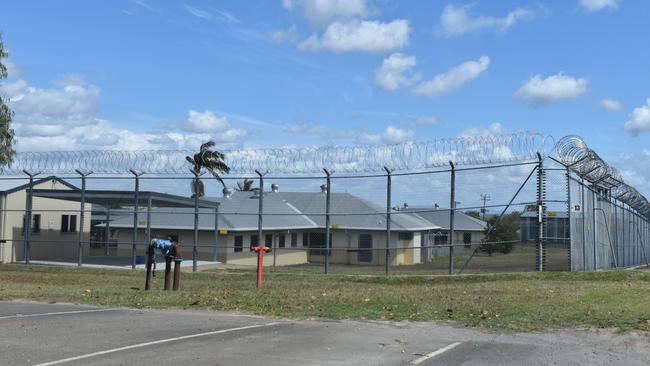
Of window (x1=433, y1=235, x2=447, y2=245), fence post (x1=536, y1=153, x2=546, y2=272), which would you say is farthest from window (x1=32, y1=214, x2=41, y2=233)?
window (x1=433, y1=235, x2=447, y2=245)

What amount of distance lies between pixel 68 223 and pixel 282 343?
96.4 feet

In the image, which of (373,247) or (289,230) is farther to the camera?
(289,230)

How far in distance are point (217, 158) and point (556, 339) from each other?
129 ft

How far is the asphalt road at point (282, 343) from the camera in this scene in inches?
290

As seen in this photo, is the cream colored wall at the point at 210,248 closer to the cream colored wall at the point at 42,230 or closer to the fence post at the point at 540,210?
the cream colored wall at the point at 42,230

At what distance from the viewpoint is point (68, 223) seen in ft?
115

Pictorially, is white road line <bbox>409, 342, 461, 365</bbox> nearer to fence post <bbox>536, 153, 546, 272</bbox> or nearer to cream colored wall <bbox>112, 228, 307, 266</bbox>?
fence post <bbox>536, 153, 546, 272</bbox>

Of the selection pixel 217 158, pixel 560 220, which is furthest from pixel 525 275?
pixel 217 158

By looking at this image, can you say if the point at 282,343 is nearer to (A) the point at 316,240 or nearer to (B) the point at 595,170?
(B) the point at 595,170

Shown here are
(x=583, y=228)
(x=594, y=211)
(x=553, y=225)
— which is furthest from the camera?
(x=594, y=211)

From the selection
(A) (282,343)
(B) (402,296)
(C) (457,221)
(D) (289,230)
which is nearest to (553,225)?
(B) (402,296)

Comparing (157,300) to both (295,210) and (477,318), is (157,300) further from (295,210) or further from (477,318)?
(295,210)

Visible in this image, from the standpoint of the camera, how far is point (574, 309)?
1108cm

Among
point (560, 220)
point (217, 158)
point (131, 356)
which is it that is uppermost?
point (217, 158)
